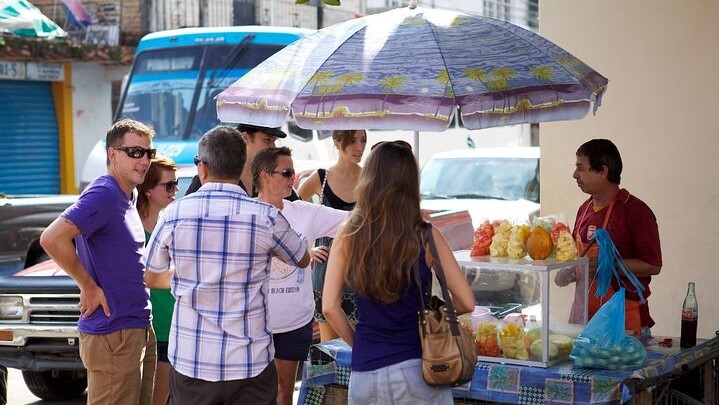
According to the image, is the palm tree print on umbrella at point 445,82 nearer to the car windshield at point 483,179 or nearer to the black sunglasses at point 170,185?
the black sunglasses at point 170,185

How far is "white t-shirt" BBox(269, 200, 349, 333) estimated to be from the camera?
5.23m

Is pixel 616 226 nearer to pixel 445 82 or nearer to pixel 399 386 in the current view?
pixel 445 82

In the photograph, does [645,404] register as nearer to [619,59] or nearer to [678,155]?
[678,155]

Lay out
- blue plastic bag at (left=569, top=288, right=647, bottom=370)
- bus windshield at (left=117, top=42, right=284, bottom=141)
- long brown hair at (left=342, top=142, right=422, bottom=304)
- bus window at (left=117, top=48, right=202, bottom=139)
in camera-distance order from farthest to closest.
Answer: bus window at (left=117, top=48, right=202, bottom=139) → bus windshield at (left=117, top=42, right=284, bottom=141) → blue plastic bag at (left=569, top=288, right=647, bottom=370) → long brown hair at (left=342, top=142, right=422, bottom=304)

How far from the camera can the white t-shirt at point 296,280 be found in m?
5.23

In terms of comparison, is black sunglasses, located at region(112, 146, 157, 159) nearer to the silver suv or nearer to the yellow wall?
the silver suv

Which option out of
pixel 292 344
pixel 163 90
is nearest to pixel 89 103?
pixel 163 90

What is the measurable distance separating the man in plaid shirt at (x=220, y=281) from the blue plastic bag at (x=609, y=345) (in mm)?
1435

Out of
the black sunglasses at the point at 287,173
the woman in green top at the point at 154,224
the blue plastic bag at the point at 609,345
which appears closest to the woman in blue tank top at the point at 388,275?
the blue plastic bag at the point at 609,345

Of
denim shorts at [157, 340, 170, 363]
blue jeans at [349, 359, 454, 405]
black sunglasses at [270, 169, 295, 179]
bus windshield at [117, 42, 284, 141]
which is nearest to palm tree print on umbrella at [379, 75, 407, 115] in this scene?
black sunglasses at [270, 169, 295, 179]

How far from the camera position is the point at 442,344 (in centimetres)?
372

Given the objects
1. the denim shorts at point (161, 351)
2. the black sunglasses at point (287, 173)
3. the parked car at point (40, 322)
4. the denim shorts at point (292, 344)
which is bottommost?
the parked car at point (40, 322)

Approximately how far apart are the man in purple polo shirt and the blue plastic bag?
2049 millimetres

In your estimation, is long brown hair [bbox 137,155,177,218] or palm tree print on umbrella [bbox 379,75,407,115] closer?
palm tree print on umbrella [bbox 379,75,407,115]
